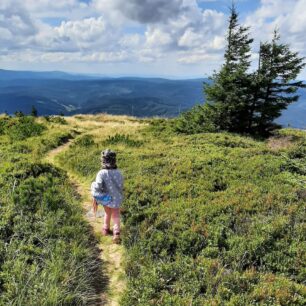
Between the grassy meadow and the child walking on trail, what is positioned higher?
the child walking on trail

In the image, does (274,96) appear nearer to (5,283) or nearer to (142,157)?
(142,157)

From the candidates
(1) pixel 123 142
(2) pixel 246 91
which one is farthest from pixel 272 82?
(1) pixel 123 142

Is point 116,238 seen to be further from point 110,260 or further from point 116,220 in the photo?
point 110,260

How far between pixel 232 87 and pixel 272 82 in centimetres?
329

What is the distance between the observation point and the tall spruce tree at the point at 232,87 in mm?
24766

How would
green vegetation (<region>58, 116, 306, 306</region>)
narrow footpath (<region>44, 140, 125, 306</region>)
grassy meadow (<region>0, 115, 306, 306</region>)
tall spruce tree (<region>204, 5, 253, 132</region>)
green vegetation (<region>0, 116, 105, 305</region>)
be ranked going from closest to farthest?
green vegetation (<region>0, 116, 105, 305</region>)
grassy meadow (<region>0, 115, 306, 306</region>)
green vegetation (<region>58, 116, 306, 306</region>)
narrow footpath (<region>44, 140, 125, 306</region>)
tall spruce tree (<region>204, 5, 253, 132</region>)

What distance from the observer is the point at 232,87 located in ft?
81.4

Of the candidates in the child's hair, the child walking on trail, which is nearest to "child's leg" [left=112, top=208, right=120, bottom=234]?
the child walking on trail

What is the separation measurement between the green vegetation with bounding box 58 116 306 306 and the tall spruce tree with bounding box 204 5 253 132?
1196cm

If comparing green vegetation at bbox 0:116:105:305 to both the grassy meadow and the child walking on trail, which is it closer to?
the grassy meadow

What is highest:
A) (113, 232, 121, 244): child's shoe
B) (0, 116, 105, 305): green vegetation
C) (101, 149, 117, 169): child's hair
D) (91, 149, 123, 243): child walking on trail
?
(101, 149, 117, 169): child's hair

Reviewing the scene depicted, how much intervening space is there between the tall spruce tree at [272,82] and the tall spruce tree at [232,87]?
0.85 m

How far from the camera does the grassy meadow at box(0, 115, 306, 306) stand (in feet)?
18.4

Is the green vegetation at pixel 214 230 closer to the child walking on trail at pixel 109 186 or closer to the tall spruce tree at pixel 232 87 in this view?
the child walking on trail at pixel 109 186
